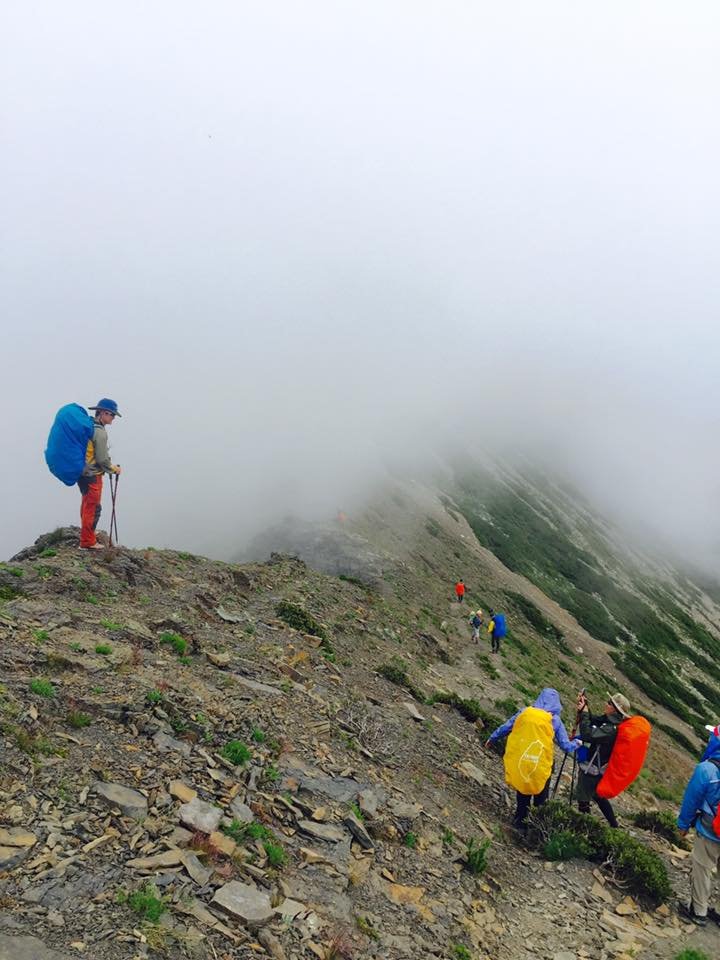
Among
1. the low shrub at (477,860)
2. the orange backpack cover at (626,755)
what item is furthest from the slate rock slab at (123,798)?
the orange backpack cover at (626,755)

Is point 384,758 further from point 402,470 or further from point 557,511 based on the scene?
point 557,511

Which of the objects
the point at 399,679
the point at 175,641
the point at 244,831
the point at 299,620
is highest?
the point at 244,831

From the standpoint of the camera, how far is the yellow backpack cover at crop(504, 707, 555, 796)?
8.80 metres

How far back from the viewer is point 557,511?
106 metres

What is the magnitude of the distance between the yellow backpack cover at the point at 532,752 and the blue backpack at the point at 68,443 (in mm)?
10067

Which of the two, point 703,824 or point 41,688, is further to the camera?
point 703,824

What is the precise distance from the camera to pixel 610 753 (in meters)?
9.59

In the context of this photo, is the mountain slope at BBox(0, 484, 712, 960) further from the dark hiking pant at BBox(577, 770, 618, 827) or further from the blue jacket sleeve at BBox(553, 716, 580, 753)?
the blue jacket sleeve at BBox(553, 716, 580, 753)

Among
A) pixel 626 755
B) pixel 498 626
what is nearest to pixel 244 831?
pixel 626 755

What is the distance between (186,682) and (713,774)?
298 inches

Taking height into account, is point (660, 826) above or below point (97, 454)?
above

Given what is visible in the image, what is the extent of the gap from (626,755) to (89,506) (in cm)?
1180

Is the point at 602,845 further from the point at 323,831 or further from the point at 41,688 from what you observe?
the point at 41,688

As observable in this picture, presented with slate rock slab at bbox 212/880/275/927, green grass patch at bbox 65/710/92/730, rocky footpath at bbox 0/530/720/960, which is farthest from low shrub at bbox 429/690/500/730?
slate rock slab at bbox 212/880/275/927
